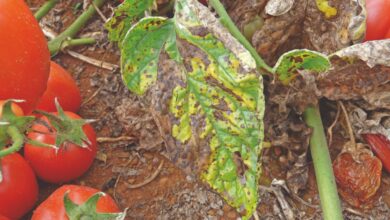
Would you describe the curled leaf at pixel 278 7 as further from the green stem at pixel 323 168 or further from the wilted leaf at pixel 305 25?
the green stem at pixel 323 168

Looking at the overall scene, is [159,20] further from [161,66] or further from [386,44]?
[386,44]

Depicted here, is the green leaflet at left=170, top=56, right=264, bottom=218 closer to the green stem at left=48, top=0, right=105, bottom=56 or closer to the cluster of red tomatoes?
the cluster of red tomatoes

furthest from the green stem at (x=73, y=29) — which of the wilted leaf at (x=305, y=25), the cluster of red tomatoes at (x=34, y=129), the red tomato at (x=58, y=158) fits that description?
the wilted leaf at (x=305, y=25)

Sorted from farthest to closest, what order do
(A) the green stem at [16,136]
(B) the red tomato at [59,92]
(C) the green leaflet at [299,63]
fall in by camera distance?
(B) the red tomato at [59,92], (C) the green leaflet at [299,63], (A) the green stem at [16,136]

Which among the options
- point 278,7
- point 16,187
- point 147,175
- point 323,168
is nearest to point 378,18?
point 278,7

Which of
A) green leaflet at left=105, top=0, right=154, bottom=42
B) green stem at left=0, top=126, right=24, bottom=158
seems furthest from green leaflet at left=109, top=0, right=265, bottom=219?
green stem at left=0, top=126, right=24, bottom=158

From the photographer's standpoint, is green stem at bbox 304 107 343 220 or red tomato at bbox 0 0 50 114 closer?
red tomato at bbox 0 0 50 114
